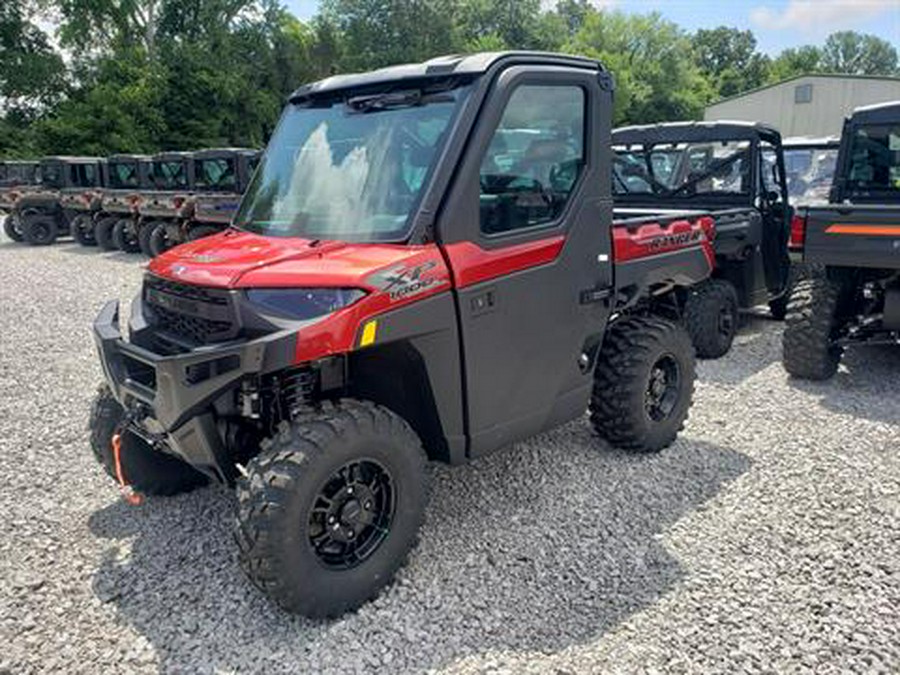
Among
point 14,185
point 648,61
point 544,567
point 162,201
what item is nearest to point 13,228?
point 14,185

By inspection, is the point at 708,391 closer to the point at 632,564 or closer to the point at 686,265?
the point at 686,265

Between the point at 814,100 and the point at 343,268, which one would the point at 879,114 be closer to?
the point at 343,268

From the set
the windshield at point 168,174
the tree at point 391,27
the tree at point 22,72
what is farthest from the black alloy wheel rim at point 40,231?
the tree at point 391,27

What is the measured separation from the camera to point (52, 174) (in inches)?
730

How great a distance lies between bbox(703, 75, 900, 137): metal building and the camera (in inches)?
1299

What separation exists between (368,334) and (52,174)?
1870 centimetres

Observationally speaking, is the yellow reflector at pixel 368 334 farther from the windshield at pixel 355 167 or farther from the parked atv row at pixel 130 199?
the parked atv row at pixel 130 199

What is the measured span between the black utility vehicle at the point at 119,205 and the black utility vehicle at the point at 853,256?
39.6 feet

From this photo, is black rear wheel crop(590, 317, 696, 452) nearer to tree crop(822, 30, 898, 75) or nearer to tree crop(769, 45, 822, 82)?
tree crop(769, 45, 822, 82)

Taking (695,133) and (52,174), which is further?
(52,174)

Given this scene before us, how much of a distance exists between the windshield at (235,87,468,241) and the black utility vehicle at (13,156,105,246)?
598 inches

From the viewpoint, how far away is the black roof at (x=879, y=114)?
6438mm

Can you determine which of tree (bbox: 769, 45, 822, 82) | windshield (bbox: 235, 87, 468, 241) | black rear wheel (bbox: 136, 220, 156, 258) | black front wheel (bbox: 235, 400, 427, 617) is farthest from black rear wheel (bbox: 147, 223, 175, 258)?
tree (bbox: 769, 45, 822, 82)

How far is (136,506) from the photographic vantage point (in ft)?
12.9
